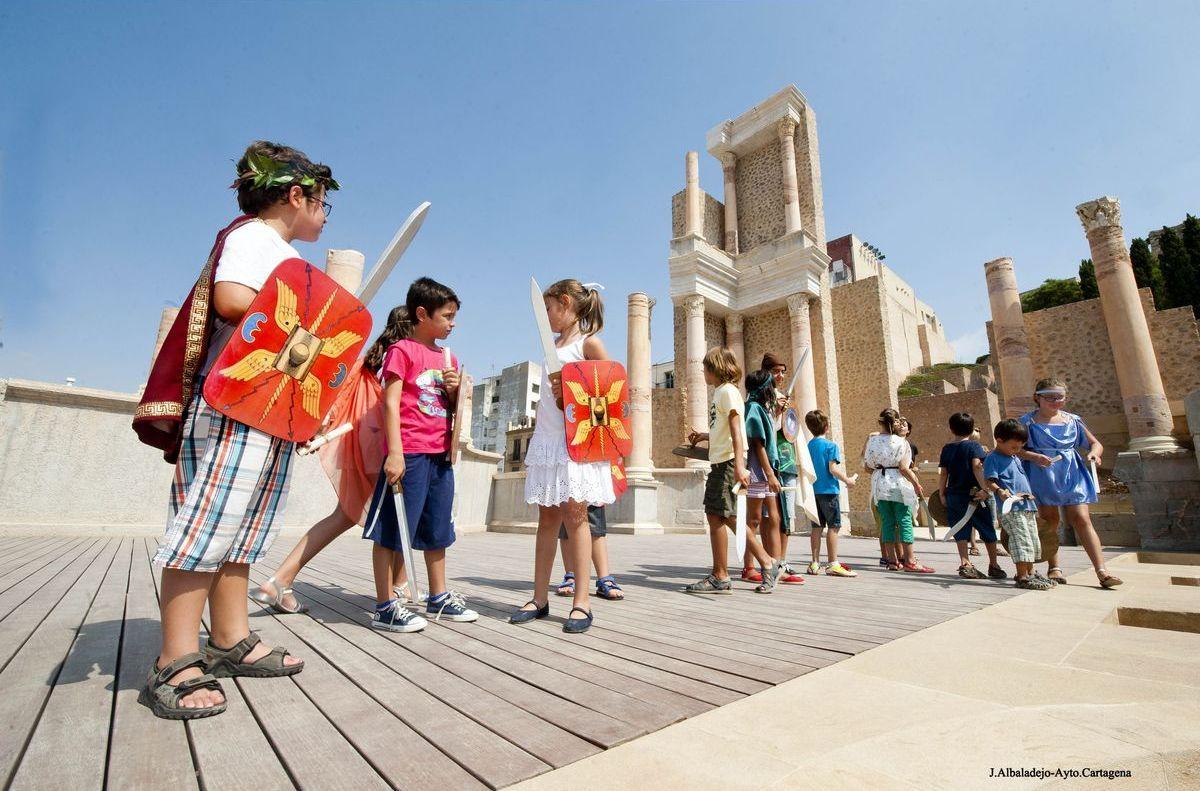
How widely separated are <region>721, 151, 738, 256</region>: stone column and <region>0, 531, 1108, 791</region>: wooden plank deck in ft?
57.4

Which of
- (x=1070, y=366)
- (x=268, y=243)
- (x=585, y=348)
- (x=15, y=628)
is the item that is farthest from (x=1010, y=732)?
(x=1070, y=366)

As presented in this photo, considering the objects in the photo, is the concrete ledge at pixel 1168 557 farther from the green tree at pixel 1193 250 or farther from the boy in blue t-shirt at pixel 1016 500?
the green tree at pixel 1193 250

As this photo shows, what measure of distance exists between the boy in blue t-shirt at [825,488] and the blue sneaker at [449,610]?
3.66 metres

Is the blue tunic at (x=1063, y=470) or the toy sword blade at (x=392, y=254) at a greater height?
the toy sword blade at (x=392, y=254)

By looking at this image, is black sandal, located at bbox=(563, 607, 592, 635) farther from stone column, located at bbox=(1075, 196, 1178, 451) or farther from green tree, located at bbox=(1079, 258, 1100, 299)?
green tree, located at bbox=(1079, 258, 1100, 299)

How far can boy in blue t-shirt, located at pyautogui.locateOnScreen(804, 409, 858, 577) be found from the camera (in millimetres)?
5174

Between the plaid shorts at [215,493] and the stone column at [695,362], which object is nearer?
the plaid shorts at [215,493]

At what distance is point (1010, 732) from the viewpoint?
1329 mm

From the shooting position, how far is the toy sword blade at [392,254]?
6.81 ft

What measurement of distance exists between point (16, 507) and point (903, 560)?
10.7 m

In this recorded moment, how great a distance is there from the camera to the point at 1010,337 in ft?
45.8

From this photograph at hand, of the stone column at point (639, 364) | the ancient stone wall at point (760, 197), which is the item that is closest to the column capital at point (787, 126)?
the ancient stone wall at point (760, 197)

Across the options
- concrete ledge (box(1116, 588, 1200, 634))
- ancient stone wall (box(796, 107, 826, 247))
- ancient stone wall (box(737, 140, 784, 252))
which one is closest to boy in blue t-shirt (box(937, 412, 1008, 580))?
concrete ledge (box(1116, 588, 1200, 634))

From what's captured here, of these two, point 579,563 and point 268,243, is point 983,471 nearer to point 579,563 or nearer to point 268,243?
point 579,563
